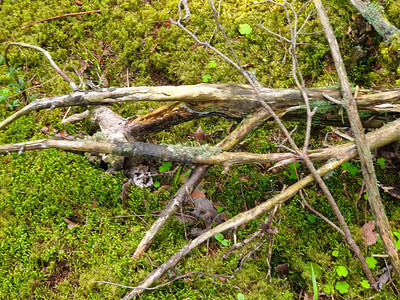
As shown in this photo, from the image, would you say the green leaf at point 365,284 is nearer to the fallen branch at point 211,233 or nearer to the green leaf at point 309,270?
the green leaf at point 309,270

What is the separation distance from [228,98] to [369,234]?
1949 mm

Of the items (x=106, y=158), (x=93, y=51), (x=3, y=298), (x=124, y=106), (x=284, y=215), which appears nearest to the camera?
(x=3, y=298)

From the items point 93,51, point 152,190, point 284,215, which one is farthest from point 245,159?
point 93,51

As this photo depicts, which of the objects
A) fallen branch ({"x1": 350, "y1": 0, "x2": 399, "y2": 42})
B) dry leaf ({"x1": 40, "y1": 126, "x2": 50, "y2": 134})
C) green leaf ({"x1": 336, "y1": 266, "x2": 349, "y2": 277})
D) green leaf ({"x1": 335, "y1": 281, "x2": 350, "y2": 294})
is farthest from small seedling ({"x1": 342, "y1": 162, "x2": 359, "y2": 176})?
dry leaf ({"x1": 40, "y1": 126, "x2": 50, "y2": 134})

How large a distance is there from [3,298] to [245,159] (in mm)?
2451

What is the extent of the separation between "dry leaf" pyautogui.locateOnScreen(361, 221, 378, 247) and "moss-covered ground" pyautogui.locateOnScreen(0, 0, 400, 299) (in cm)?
6

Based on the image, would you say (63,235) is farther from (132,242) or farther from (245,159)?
(245,159)

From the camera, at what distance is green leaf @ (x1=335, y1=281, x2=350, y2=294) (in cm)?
250

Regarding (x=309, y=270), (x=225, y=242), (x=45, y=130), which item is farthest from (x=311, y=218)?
(x=45, y=130)

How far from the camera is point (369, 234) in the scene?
280cm

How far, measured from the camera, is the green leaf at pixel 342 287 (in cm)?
250

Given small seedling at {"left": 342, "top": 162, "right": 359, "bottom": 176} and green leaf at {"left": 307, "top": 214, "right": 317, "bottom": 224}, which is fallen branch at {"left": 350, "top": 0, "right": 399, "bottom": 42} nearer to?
small seedling at {"left": 342, "top": 162, "right": 359, "bottom": 176}

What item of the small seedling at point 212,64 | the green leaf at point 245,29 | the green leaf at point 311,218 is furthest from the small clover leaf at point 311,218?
the green leaf at point 245,29

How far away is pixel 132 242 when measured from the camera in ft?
9.00
